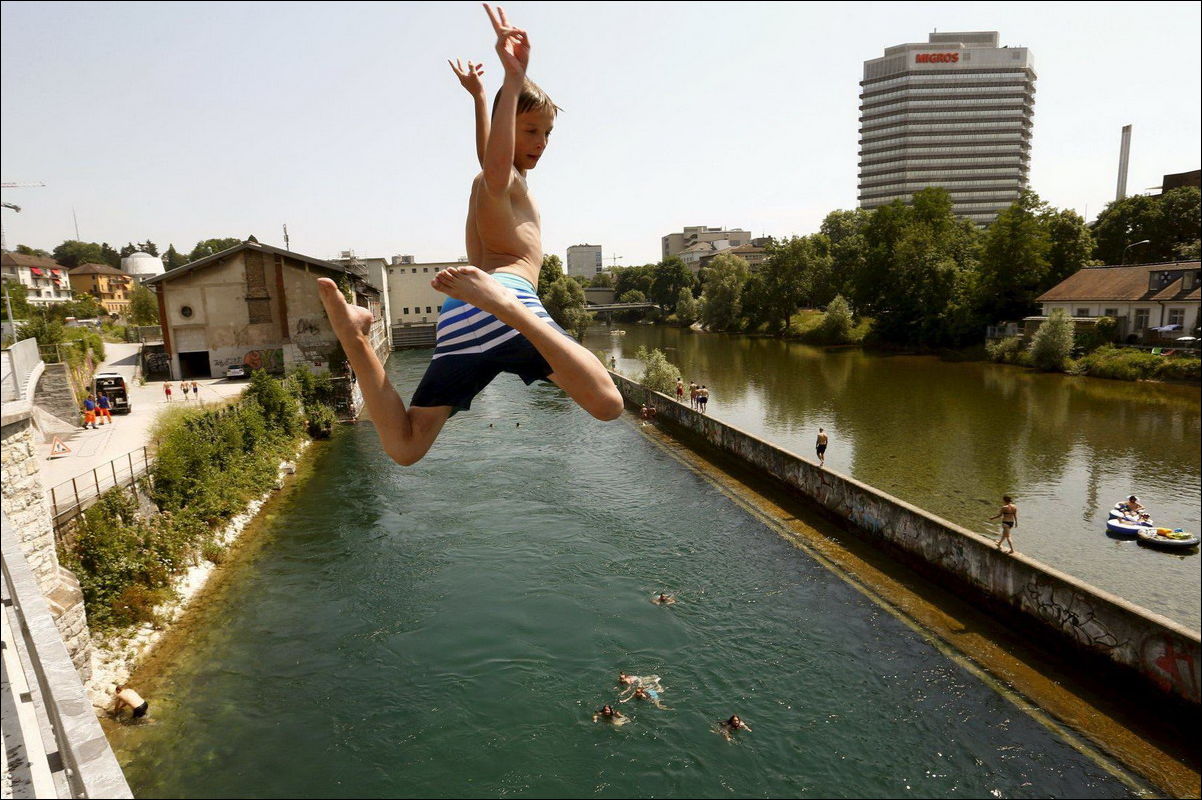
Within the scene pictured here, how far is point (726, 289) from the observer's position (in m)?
74.3

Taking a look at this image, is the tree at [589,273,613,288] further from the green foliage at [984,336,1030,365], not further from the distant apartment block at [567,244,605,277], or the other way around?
the green foliage at [984,336,1030,365]

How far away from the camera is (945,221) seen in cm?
6053

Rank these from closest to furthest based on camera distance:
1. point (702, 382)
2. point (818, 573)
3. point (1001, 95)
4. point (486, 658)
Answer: point (486, 658) < point (818, 573) < point (702, 382) < point (1001, 95)

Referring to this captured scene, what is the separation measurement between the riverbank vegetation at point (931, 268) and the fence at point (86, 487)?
51.3m

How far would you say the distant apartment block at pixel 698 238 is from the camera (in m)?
136

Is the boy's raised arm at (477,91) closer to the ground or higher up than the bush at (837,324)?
higher up

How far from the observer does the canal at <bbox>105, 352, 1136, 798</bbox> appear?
10180 mm

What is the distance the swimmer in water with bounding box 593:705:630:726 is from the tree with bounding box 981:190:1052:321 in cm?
4862

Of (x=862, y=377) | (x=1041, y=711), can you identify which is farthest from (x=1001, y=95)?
(x=1041, y=711)

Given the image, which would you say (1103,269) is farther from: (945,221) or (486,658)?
(486,658)

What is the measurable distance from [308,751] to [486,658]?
3.43 m

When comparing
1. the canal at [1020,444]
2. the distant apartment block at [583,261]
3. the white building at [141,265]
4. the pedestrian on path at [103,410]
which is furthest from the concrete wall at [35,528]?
the distant apartment block at [583,261]

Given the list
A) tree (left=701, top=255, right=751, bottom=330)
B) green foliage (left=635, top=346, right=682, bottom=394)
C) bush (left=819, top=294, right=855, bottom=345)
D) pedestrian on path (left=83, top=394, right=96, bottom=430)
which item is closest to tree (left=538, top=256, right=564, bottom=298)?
tree (left=701, top=255, right=751, bottom=330)

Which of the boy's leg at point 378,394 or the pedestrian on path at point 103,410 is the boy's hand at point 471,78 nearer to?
the boy's leg at point 378,394
